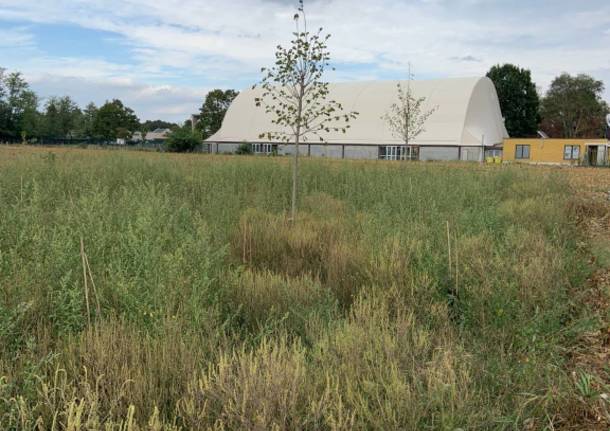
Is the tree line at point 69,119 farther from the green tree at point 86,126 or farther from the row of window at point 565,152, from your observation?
the row of window at point 565,152

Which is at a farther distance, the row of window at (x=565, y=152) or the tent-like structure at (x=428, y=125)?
the tent-like structure at (x=428, y=125)

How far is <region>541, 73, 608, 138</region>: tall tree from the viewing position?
69.3 m

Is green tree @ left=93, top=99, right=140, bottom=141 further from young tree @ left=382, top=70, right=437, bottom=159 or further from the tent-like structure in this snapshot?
young tree @ left=382, top=70, right=437, bottom=159

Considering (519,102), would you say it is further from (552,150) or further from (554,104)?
(552,150)

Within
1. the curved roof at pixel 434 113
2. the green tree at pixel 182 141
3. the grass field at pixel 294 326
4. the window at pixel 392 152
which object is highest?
the curved roof at pixel 434 113

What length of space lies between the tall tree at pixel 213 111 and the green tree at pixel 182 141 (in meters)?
24.2

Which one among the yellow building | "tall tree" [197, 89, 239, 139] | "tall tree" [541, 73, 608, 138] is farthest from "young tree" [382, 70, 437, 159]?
"tall tree" [197, 89, 239, 139]

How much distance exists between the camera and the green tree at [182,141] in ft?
184

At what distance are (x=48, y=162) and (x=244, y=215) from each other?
7.33 meters

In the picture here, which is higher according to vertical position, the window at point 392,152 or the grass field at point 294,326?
the window at point 392,152

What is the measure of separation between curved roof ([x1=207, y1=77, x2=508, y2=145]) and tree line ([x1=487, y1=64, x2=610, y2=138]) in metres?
8.22

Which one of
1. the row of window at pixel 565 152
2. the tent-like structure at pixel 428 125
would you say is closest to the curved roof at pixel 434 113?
the tent-like structure at pixel 428 125

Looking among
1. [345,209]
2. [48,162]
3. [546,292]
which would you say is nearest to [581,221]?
[345,209]

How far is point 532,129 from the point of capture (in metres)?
67.6
